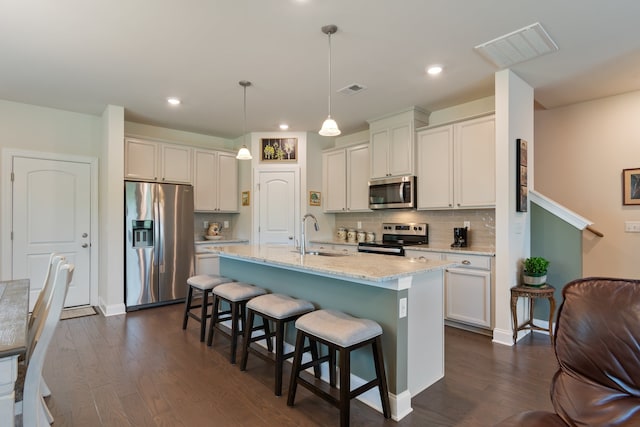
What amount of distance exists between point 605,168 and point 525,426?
4046 mm

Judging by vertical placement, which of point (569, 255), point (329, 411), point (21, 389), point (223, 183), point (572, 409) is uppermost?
point (223, 183)

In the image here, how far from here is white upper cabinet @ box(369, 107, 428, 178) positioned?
→ 173 inches

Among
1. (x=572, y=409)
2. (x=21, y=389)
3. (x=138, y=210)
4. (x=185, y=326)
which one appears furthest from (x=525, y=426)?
(x=138, y=210)

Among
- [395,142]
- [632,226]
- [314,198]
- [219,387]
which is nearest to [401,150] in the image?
[395,142]

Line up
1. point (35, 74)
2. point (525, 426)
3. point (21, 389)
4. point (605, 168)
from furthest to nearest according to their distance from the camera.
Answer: point (605, 168) → point (35, 74) → point (21, 389) → point (525, 426)

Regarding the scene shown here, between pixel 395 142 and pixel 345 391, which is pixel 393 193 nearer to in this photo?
pixel 395 142

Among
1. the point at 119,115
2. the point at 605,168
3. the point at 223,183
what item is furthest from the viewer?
the point at 223,183

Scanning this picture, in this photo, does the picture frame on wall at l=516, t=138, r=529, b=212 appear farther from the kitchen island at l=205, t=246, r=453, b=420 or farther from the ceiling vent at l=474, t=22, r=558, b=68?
the kitchen island at l=205, t=246, r=453, b=420

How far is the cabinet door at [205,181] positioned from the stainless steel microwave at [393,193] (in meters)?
2.56

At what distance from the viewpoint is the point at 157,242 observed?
4559 mm

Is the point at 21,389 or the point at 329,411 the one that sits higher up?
the point at 21,389

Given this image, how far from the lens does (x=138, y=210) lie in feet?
14.5

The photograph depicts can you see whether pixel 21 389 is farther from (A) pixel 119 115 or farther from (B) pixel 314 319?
(A) pixel 119 115

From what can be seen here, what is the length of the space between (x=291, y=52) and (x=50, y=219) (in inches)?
151
